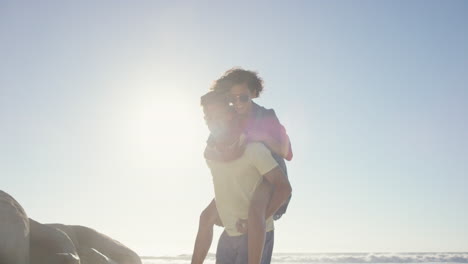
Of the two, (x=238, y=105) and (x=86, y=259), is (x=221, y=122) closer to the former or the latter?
(x=238, y=105)

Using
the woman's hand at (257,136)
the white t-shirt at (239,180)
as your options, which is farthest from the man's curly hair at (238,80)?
the white t-shirt at (239,180)

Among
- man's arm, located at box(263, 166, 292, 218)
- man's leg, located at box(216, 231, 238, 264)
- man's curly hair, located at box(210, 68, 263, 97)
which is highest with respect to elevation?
man's curly hair, located at box(210, 68, 263, 97)

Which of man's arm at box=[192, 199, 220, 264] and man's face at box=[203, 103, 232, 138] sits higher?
man's face at box=[203, 103, 232, 138]

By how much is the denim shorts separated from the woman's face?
111 cm

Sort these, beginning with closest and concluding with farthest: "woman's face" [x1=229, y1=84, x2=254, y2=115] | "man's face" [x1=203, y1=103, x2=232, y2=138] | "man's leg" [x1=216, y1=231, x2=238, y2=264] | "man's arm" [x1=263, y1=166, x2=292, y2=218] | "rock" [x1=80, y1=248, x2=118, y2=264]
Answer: "man's arm" [x1=263, y1=166, x2=292, y2=218], "man's face" [x1=203, y1=103, x2=232, y2=138], "man's leg" [x1=216, y1=231, x2=238, y2=264], "woman's face" [x1=229, y1=84, x2=254, y2=115], "rock" [x1=80, y1=248, x2=118, y2=264]

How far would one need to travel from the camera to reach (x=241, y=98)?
3838 millimetres

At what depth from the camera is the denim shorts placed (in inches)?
134

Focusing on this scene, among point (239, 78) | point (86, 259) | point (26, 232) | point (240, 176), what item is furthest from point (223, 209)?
point (86, 259)

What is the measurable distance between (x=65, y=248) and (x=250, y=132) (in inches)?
107

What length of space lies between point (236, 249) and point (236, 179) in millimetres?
584

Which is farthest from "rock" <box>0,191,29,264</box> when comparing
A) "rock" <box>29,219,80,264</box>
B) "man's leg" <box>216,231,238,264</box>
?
"man's leg" <box>216,231,238,264</box>

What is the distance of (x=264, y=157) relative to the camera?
326cm

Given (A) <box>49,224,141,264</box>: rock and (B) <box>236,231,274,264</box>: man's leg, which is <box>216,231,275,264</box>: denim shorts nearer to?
(B) <box>236,231,274,264</box>: man's leg

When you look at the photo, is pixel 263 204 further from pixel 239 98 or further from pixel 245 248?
pixel 239 98
